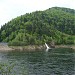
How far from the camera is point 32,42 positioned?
19562 centimetres

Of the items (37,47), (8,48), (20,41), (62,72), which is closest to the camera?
(62,72)

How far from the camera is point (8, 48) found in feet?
569

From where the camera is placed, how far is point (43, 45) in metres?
199

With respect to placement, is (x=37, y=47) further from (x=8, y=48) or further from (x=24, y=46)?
(x=8, y=48)

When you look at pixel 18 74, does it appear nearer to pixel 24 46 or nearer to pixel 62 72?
pixel 62 72

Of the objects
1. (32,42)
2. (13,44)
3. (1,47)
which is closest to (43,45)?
(32,42)

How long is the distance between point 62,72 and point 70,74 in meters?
4.61

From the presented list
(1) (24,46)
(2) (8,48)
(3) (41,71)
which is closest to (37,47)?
(1) (24,46)

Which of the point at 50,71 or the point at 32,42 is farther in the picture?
the point at 32,42

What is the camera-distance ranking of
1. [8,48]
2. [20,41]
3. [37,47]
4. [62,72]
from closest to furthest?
[62,72] < [8,48] < [37,47] < [20,41]

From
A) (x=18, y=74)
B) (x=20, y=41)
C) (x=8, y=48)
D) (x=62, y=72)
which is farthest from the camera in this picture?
(x=20, y=41)

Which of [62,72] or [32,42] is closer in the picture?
[62,72]

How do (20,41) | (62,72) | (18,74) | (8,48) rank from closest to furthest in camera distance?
(18,74)
(62,72)
(8,48)
(20,41)

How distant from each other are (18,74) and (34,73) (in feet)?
19.6
